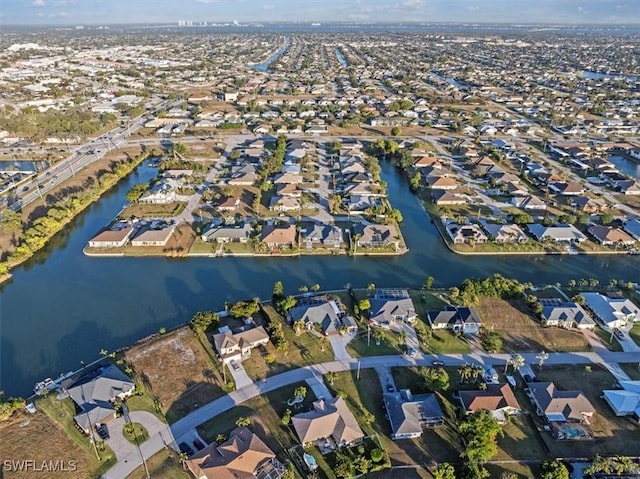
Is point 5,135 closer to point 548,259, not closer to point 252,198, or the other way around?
point 252,198

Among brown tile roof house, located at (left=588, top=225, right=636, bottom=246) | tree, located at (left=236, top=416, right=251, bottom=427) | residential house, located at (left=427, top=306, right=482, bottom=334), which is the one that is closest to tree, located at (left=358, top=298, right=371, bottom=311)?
residential house, located at (left=427, top=306, right=482, bottom=334)

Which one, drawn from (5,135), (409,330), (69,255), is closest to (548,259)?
(409,330)

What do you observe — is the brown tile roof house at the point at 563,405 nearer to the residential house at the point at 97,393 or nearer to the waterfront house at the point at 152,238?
the residential house at the point at 97,393

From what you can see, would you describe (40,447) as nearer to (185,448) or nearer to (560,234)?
(185,448)

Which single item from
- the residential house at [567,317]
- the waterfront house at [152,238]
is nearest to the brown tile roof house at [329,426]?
the residential house at [567,317]

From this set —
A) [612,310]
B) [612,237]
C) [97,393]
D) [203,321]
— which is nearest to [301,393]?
[203,321]
